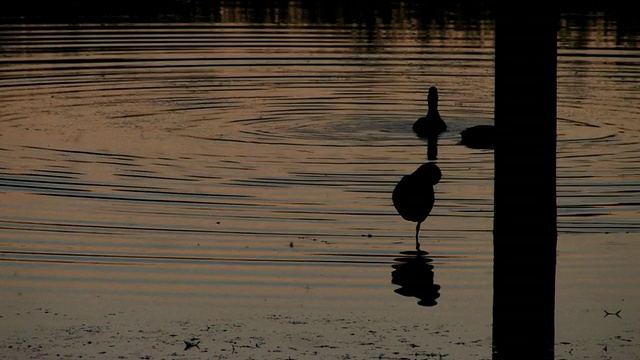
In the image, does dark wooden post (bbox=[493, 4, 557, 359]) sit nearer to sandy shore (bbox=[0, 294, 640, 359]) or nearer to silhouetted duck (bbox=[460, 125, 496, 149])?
sandy shore (bbox=[0, 294, 640, 359])

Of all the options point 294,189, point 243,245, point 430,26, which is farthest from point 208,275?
point 430,26

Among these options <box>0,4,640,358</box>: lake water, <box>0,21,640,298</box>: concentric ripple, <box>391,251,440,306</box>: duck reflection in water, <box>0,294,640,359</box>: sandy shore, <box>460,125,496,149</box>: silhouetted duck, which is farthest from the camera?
<box>460,125,496,149</box>: silhouetted duck

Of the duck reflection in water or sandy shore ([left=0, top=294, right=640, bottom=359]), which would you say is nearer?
sandy shore ([left=0, top=294, right=640, bottom=359])

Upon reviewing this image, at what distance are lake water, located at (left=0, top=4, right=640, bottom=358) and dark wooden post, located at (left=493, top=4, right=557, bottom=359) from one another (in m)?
1.55

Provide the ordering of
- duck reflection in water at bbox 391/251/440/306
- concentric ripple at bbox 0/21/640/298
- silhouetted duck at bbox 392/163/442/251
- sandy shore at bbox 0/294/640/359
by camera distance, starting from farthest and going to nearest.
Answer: silhouetted duck at bbox 392/163/442/251
concentric ripple at bbox 0/21/640/298
duck reflection in water at bbox 391/251/440/306
sandy shore at bbox 0/294/640/359

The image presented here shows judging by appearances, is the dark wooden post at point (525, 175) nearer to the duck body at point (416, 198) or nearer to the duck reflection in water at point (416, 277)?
the duck reflection in water at point (416, 277)

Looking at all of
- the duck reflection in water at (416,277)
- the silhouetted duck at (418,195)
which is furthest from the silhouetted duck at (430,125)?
the duck reflection in water at (416,277)

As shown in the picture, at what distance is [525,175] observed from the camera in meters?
7.39

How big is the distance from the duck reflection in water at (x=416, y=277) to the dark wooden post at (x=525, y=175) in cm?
302

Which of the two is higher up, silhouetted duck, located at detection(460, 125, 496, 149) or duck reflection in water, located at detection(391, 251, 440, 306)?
silhouetted duck, located at detection(460, 125, 496, 149)

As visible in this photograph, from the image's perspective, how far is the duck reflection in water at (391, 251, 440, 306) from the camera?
36.0 feet

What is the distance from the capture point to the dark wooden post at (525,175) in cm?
728

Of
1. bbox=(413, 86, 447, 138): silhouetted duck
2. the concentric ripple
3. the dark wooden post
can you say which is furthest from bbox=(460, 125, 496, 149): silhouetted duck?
the dark wooden post

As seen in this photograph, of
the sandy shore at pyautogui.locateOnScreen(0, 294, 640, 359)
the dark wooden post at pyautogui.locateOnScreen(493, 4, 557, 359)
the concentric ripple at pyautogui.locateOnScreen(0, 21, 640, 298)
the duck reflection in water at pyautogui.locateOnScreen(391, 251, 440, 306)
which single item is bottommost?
the duck reflection in water at pyautogui.locateOnScreen(391, 251, 440, 306)
